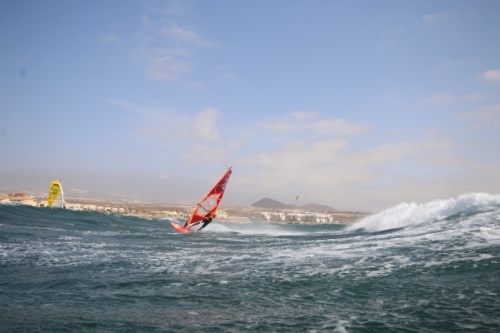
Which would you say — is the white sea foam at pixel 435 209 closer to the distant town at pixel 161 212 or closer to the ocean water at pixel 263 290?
the ocean water at pixel 263 290

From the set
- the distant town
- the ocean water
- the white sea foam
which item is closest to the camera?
the ocean water

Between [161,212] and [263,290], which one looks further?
[161,212]

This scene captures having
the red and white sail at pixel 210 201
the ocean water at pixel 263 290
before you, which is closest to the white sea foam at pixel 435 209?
the ocean water at pixel 263 290

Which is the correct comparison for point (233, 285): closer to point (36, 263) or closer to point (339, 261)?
point (339, 261)

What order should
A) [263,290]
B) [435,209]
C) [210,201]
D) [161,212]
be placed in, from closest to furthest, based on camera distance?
[263,290], [435,209], [210,201], [161,212]

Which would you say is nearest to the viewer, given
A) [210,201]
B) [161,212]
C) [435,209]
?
[435,209]

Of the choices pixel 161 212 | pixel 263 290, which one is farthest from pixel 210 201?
pixel 161 212

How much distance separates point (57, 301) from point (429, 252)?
8.11 metres

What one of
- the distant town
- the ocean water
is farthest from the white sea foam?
the distant town

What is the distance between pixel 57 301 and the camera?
16.9 ft

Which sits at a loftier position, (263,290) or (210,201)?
(210,201)

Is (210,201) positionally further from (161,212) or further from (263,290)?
(161,212)

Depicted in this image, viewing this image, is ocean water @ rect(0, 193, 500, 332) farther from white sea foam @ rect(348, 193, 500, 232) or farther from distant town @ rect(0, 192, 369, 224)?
distant town @ rect(0, 192, 369, 224)

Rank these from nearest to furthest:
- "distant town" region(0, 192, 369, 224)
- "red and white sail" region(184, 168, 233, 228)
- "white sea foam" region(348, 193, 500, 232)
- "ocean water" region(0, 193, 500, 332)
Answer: "ocean water" region(0, 193, 500, 332)
"white sea foam" region(348, 193, 500, 232)
"red and white sail" region(184, 168, 233, 228)
"distant town" region(0, 192, 369, 224)
